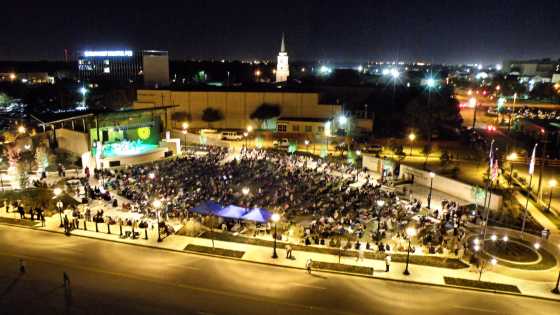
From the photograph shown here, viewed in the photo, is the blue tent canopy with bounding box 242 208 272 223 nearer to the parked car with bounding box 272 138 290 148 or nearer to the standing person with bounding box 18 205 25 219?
the standing person with bounding box 18 205 25 219

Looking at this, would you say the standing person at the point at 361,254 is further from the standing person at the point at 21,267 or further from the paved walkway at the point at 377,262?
the standing person at the point at 21,267

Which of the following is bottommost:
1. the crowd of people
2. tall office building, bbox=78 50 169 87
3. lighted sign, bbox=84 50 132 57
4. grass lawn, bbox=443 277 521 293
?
grass lawn, bbox=443 277 521 293

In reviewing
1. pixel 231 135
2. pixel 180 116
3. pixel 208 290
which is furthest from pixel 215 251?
pixel 180 116

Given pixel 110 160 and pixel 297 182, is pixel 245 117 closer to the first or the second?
pixel 110 160

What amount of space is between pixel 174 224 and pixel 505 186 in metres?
25.0

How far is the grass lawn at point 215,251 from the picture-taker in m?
19.9

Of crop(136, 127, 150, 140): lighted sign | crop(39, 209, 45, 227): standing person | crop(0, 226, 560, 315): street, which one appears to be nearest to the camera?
crop(0, 226, 560, 315): street

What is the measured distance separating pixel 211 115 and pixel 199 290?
43836mm

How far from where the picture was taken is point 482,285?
17.3m

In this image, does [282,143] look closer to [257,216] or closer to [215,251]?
[257,216]

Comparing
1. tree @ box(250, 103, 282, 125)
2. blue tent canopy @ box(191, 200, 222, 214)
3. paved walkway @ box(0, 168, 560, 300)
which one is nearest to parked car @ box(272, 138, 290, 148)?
tree @ box(250, 103, 282, 125)

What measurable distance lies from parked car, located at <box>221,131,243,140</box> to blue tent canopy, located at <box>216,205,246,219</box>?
99.9 feet

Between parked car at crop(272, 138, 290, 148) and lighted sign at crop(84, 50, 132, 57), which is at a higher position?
lighted sign at crop(84, 50, 132, 57)

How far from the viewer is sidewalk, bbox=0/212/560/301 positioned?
57.8 feet
